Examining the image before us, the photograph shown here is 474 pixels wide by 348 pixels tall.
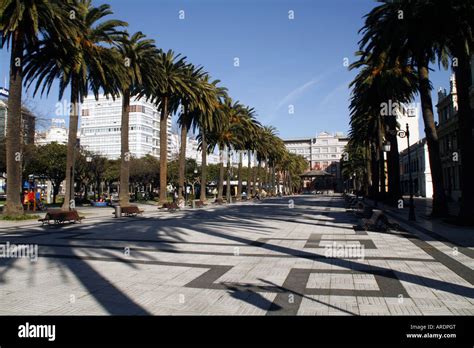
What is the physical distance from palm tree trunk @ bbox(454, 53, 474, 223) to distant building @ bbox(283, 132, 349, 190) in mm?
149613

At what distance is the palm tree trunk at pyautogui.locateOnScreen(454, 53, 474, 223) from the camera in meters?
17.6

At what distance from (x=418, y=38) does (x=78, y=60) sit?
18.7 meters

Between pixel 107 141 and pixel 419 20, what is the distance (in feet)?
514

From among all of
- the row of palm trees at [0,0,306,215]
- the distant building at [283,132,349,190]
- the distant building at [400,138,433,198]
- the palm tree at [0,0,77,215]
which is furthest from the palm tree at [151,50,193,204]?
the distant building at [283,132,349,190]

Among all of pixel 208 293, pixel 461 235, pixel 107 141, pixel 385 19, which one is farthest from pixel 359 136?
pixel 107 141

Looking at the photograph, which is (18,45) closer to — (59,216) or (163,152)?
(59,216)

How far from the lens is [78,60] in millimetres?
22797

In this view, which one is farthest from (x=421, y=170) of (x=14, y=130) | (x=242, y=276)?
(x=242, y=276)

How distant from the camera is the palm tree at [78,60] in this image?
23.4 meters

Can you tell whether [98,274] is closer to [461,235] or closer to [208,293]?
[208,293]

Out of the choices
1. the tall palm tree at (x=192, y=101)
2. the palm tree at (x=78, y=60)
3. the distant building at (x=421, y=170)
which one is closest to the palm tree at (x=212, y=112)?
the tall palm tree at (x=192, y=101)

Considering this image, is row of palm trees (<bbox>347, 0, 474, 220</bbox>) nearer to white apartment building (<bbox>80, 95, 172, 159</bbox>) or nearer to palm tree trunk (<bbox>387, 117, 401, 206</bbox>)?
palm tree trunk (<bbox>387, 117, 401, 206</bbox>)

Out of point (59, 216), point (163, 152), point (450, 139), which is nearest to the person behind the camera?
point (59, 216)

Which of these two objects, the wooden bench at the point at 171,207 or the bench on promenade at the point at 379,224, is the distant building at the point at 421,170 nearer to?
the wooden bench at the point at 171,207
